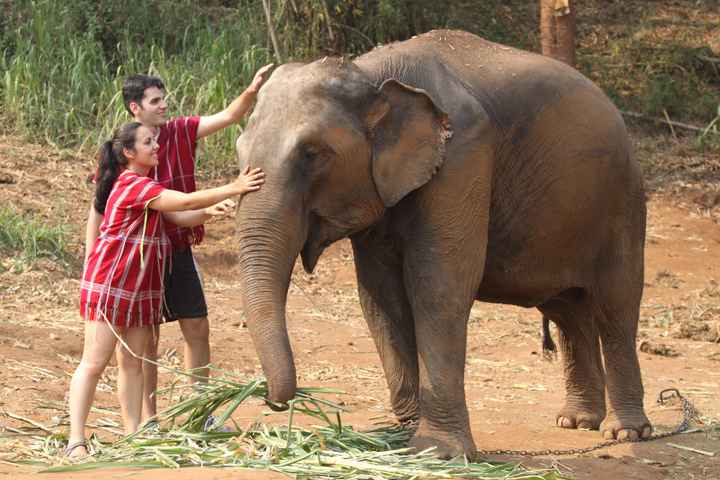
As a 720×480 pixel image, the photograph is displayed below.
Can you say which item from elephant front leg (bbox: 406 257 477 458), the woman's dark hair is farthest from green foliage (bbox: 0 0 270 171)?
elephant front leg (bbox: 406 257 477 458)

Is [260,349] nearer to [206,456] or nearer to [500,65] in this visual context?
[206,456]

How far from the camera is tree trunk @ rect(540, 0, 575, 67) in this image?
516 inches

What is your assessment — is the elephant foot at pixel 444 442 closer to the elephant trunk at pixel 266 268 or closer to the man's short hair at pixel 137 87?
the elephant trunk at pixel 266 268

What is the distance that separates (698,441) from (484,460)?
146cm

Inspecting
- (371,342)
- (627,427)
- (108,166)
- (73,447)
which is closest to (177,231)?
(108,166)

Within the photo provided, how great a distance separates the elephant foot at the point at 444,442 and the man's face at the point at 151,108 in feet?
6.25

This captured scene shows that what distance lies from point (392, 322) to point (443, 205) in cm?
83

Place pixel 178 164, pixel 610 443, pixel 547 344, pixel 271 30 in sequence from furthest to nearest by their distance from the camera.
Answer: pixel 271 30 → pixel 547 344 → pixel 610 443 → pixel 178 164

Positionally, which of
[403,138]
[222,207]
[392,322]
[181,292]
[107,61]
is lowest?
[392,322]

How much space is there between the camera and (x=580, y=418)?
7.85 m

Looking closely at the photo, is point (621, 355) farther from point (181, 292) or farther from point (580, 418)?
point (181, 292)

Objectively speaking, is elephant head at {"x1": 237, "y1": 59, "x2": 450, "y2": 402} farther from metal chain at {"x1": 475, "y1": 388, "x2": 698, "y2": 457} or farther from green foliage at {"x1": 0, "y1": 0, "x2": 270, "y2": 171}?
green foliage at {"x1": 0, "y1": 0, "x2": 270, "y2": 171}

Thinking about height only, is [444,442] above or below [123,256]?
below

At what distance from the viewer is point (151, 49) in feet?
46.6
